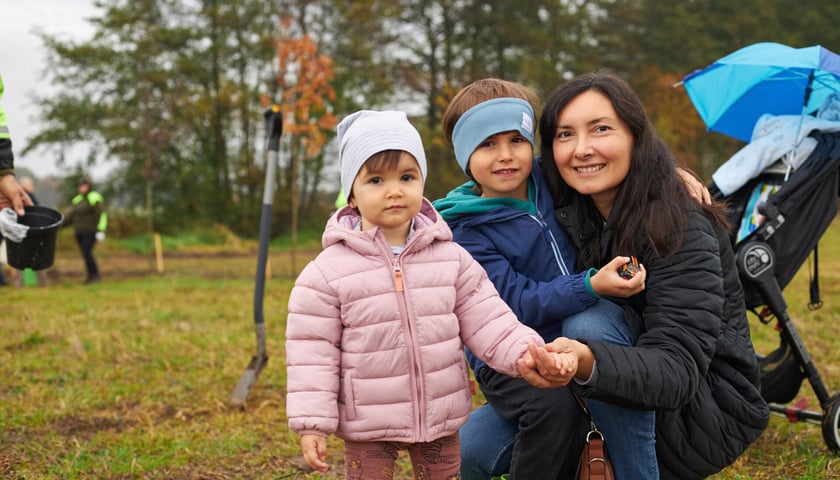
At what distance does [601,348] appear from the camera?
6.66ft

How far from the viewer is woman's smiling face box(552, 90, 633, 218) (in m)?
2.39

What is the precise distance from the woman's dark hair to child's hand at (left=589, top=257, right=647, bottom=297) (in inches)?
6.6

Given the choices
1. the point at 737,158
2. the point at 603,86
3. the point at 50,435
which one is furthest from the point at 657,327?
the point at 50,435

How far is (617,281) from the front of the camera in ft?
6.96

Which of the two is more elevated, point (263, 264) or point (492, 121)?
point (492, 121)

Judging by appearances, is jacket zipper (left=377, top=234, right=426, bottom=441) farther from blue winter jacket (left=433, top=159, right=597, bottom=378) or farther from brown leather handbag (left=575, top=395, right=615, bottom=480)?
brown leather handbag (left=575, top=395, right=615, bottom=480)

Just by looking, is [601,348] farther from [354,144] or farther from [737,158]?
[737,158]

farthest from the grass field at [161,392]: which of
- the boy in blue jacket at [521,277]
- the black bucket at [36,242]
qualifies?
the boy in blue jacket at [521,277]

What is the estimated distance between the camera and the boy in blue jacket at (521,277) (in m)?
2.29

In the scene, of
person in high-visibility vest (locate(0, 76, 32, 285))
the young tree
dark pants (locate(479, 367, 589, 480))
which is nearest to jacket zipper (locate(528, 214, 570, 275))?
dark pants (locate(479, 367, 589, 480))

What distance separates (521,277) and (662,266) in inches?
17.8

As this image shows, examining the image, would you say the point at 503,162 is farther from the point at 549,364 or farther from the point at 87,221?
the point at 87,221

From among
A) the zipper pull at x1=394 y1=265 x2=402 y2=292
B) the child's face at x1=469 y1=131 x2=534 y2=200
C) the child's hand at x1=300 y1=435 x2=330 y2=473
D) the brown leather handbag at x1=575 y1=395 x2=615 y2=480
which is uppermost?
the child's face at x1=469 y1=131 x2=534 y2=200

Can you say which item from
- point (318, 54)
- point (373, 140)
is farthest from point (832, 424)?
point (318, 54)
